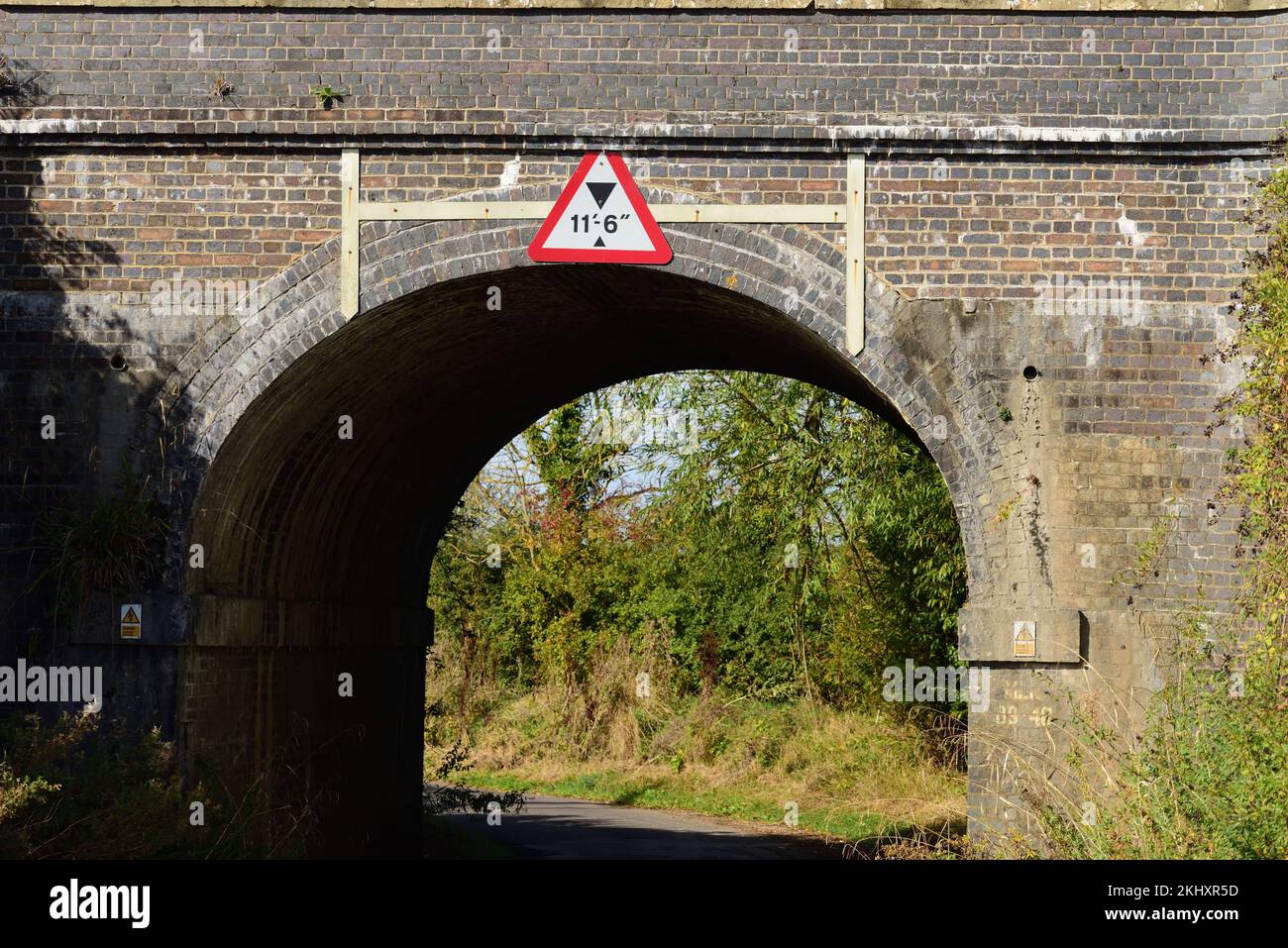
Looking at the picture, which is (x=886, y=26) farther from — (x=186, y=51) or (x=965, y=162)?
(x=186, y=51)

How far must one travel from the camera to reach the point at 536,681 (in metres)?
27.3

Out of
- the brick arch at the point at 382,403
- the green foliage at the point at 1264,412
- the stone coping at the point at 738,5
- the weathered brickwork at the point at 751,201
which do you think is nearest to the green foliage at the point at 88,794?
the brick arch at the point at 382,403

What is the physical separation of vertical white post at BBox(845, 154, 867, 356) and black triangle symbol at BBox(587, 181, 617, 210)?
1.51 meters

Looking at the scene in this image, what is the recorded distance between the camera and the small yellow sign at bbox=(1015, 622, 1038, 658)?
970 centimetres

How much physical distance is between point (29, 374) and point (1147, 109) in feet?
24.4

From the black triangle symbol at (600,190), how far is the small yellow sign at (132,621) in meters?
3.92

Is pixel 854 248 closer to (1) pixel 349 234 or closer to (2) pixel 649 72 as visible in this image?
(2) pixel 649 72

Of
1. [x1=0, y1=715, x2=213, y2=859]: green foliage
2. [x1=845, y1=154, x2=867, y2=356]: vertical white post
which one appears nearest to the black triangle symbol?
[x1=845, y1=154, x2=867, y2=356]: vertical white post

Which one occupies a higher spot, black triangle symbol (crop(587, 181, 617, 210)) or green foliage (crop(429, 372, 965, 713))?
black triangle symbol (crop(587, 181, 617, 210))

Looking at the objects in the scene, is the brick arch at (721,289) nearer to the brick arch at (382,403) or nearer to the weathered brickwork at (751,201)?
the brick arch at (382,403)

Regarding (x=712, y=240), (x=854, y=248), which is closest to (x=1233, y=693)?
(x=854, y=248)

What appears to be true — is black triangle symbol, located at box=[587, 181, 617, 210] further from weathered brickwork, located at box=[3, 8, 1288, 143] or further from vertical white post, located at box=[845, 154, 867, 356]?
vertical white post, located at box=[845, 154, 867, 356]
